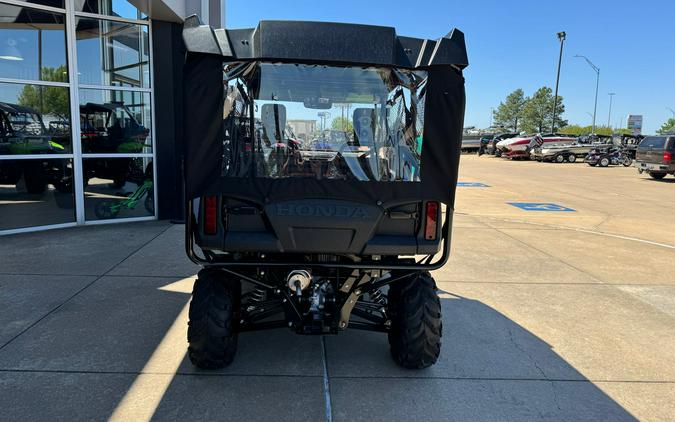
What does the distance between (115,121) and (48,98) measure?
1.07 meters

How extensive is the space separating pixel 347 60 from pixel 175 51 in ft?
22.5

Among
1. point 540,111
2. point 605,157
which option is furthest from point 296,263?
point 540,111

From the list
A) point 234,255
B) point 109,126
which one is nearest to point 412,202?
point 234,255

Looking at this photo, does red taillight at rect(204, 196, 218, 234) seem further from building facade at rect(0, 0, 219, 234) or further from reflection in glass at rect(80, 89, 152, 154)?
reflection in glass at rect(80, 89, 152, 154)

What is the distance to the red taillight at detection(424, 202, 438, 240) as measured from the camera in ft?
10.9

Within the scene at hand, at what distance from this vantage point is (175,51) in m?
8.91

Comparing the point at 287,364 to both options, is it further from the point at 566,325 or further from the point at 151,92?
the point at 151,92

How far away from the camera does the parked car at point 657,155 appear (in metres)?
20.4

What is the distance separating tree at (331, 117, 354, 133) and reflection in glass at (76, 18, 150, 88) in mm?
6760

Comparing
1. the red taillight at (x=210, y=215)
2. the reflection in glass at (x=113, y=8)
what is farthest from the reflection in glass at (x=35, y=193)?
the red taillight at (x=210, y=215)

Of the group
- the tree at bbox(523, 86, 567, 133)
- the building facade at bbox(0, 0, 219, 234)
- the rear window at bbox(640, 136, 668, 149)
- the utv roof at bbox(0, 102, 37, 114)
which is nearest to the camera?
the utv roof at bbox(0, 102, 37, 114)

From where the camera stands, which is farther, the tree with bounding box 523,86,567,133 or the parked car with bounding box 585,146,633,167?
the tree with bounding box 523,86,567,133

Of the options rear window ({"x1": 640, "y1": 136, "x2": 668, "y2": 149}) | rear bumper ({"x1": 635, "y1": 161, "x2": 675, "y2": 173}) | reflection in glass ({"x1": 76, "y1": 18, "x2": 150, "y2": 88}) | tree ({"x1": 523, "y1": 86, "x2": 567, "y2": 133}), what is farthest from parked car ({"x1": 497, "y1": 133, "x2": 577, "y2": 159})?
tree ({"x1": 523, "y1": 86, "x2": 567, "y2": 133})

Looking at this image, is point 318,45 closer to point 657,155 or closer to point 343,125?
point 343,125
